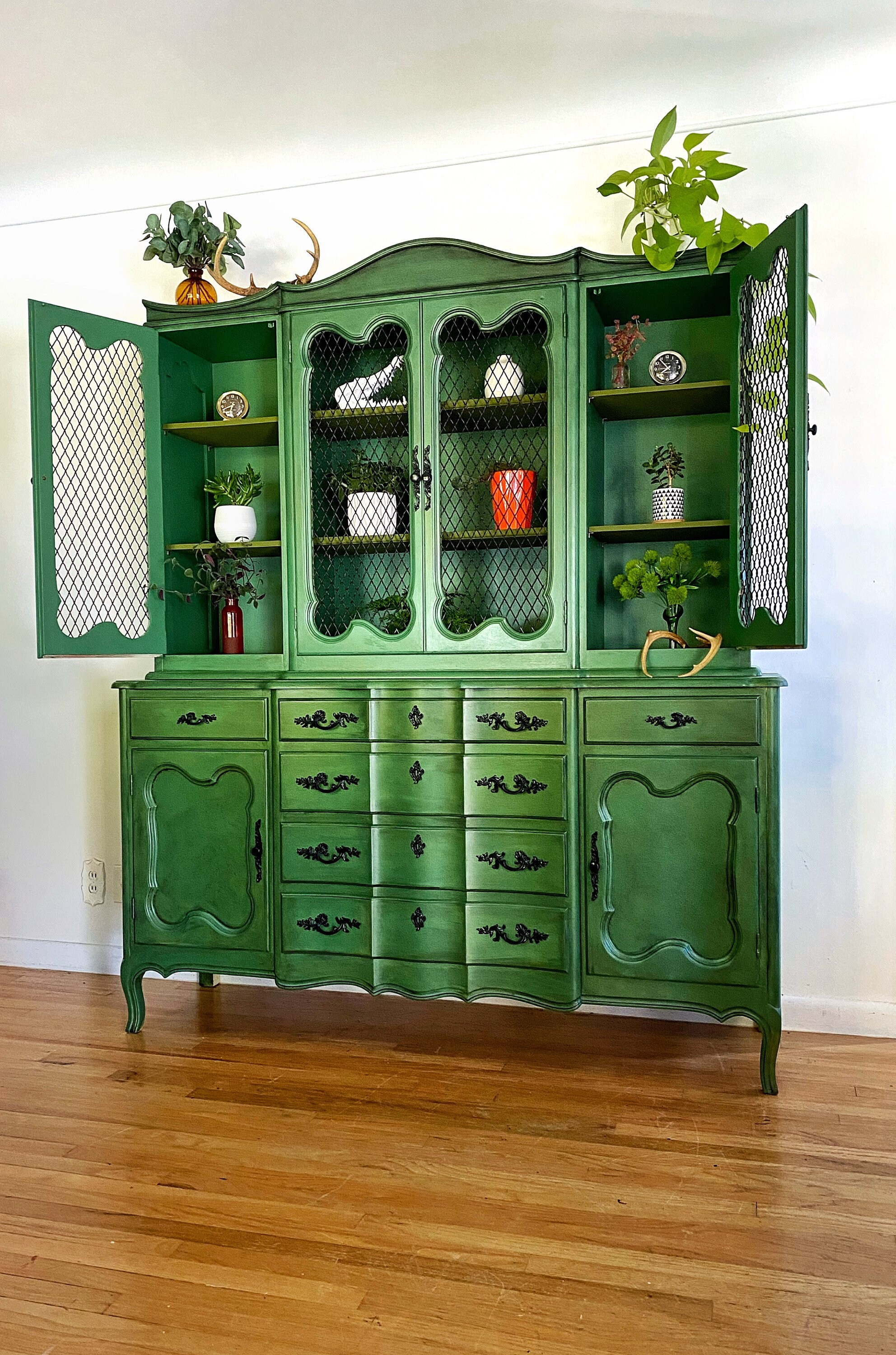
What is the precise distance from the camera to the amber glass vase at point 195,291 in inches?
124

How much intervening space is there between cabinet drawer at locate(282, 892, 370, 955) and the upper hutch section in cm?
68

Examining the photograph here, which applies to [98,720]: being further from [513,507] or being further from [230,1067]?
[513,507]

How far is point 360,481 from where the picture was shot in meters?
2.92

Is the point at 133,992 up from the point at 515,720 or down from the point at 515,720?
down

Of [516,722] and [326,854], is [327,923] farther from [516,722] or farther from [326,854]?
[516,722]

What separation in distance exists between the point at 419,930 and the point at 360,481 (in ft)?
4.35

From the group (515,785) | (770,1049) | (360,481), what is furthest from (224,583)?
(770,1049)

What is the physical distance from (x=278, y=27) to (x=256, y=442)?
1194mm

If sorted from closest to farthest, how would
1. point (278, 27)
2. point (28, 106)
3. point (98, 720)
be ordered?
1. point (278, 27)
2. point (28, 106)
3. point (98, 720)

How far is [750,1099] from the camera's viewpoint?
8.01 ft

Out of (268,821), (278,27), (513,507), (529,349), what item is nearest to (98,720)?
(268,821)

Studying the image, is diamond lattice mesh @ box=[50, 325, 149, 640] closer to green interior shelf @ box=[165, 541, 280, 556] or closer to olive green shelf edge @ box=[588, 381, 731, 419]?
green interior shelf @ box=[165, 541, 280, 556]

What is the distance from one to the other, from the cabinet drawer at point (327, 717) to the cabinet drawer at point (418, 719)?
43 millimetres

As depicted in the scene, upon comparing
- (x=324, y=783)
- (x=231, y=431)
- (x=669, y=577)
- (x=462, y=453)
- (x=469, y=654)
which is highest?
(x=231, y=431)
